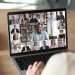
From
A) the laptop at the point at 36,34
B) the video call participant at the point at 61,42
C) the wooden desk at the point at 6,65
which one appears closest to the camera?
the wooden desk at the point at 6,65

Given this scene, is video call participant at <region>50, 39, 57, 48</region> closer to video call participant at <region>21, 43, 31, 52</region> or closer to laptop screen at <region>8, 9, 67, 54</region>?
laptop screen at <region>8, 9, 67, 54</region>

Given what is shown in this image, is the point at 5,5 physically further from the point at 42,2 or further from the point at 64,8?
the point at 64,8

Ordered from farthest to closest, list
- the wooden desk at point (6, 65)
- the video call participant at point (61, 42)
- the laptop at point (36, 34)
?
the video call participant at point (61, 42)
the laptop at point (36, 34)
the wooden desk at point (6, 65)

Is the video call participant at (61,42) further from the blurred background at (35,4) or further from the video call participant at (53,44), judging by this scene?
the blurred background at (35,4)

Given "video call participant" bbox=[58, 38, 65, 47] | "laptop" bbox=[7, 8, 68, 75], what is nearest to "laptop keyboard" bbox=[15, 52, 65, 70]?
"laptop" bbox=[7, 8, 68, 75]

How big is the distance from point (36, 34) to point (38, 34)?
0.04 feet

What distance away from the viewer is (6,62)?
117 centimetres

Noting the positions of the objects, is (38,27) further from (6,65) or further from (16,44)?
(6,65)

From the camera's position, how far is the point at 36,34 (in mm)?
1257

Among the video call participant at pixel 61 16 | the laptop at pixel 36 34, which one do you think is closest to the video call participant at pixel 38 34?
the laptop at pixel 36 34

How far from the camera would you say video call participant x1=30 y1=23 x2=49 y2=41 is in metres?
1.25

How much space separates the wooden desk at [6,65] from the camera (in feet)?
3.55

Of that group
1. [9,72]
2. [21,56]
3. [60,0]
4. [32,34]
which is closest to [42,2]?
[60,0]

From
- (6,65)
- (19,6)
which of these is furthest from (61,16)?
(6,65)
